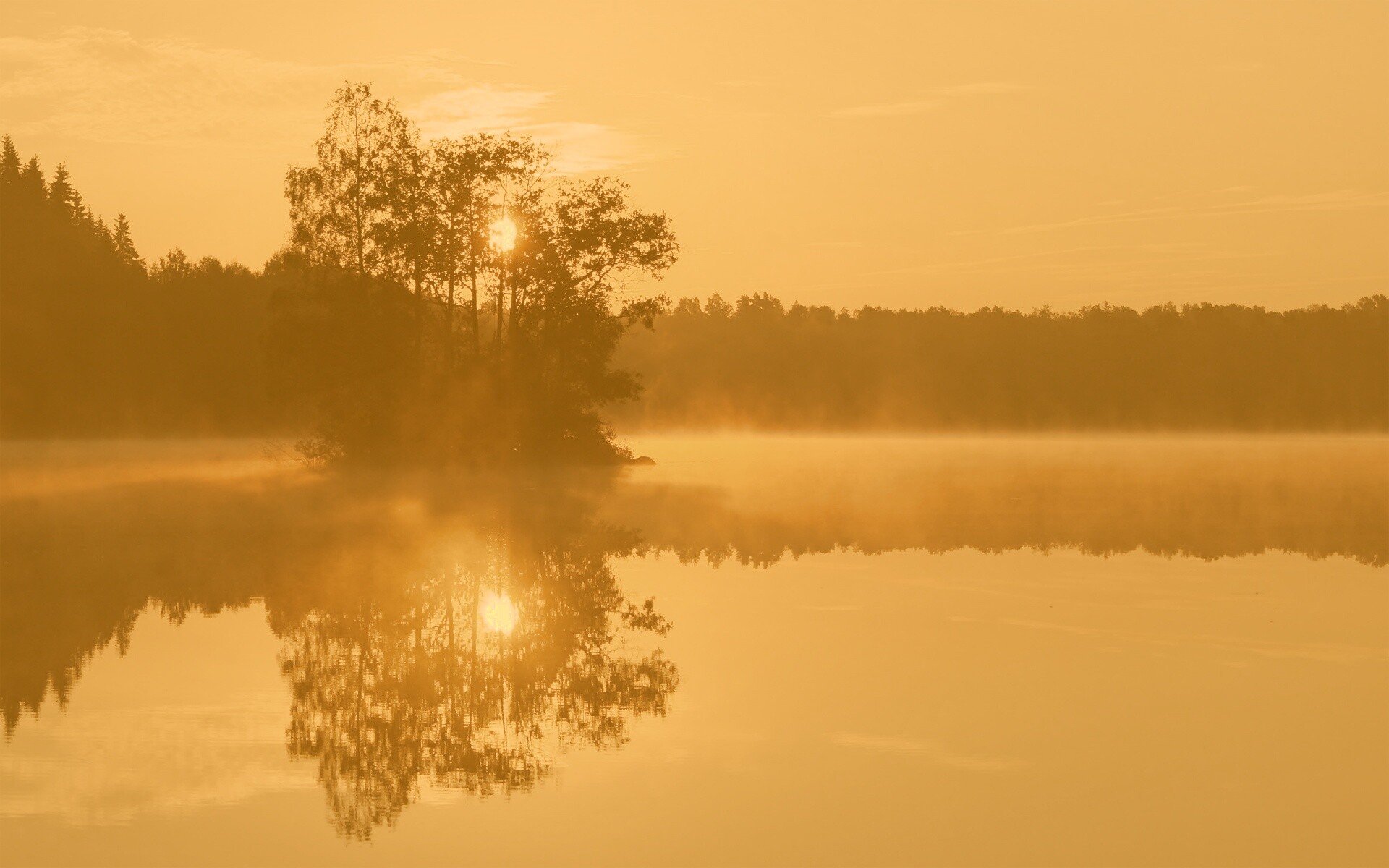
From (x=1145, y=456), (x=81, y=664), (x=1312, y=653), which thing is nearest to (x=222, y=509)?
(x=81, y=664)

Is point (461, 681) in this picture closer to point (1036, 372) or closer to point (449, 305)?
point (449, 305)

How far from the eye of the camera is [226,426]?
89438 millimetres

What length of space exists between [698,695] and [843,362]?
486 ft

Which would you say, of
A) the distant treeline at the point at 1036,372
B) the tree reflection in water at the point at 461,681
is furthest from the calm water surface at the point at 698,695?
the distant treeline at the point at 1036,372

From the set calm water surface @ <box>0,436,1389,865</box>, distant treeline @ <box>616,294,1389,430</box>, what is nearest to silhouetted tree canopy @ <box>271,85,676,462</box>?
calm water surface @ <box>0,436,1389,865</box>

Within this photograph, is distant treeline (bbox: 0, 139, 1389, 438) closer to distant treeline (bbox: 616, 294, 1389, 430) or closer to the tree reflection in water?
distant treeline (bbox: 616, 294, 1389, 430)

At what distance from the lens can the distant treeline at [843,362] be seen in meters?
87.9

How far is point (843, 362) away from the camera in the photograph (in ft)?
523

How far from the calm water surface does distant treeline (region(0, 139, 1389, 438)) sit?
6297cm

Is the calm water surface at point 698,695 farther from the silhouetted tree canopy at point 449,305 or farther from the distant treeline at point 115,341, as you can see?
the distant treeline at point 115,341

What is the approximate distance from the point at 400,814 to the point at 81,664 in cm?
593

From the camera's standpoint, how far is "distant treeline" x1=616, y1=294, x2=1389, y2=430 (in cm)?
14400

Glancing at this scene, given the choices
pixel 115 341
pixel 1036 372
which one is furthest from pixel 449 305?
pixel 1036 372

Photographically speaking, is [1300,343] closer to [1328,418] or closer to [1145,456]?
[1328,418]
